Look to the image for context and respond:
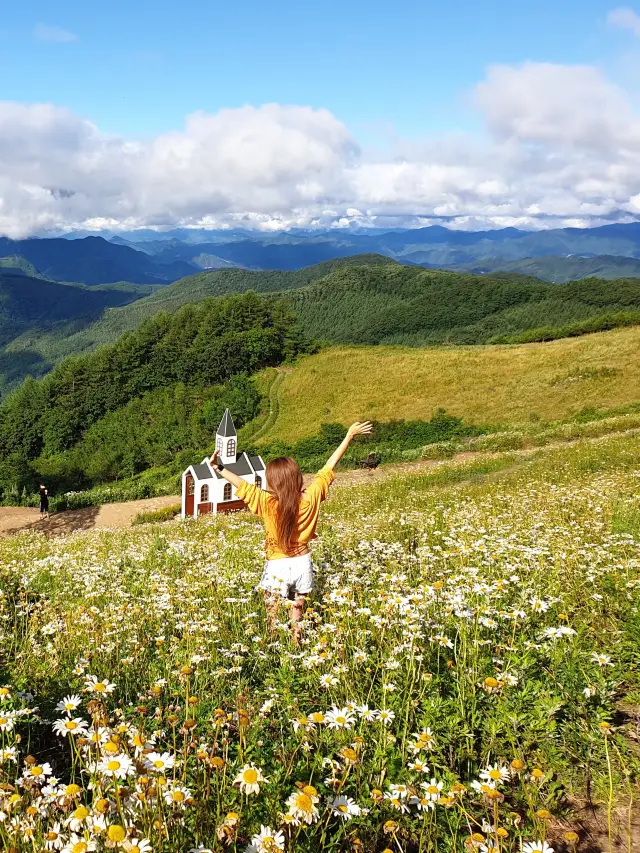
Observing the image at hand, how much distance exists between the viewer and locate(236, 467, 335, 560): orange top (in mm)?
5535

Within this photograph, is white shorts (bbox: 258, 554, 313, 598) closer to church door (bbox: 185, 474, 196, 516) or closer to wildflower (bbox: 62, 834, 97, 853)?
wildflower (bbox: 62, 834, 97, 853)

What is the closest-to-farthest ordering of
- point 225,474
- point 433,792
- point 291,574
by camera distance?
point 433,792, point 291,574, point 225,474

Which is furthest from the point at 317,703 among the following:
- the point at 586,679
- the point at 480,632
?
the point at 586,679

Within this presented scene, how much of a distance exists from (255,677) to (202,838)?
189cm

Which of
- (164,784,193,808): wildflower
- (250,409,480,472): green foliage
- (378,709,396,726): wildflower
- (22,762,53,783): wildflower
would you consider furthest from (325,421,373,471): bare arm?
(250,409,480,472): green foliage

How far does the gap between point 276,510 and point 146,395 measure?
8299 cm

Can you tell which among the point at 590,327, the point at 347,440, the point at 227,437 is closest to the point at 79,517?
the point at 227,437

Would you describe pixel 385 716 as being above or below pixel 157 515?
above

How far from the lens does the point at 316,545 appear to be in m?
8.34

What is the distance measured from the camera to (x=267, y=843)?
2.13 metres

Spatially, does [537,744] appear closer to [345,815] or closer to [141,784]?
[345,815]

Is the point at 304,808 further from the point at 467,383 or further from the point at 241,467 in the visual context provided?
the point at 467,383

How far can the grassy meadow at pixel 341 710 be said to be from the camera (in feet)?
8.09

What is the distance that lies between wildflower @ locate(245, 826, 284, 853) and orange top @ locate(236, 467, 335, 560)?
11.0ft
